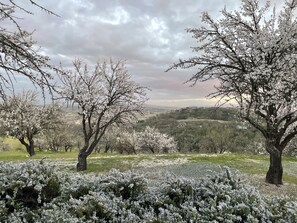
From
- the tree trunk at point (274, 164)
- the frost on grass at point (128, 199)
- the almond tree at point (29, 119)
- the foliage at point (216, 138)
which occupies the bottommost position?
the foliage at point (216, 138)

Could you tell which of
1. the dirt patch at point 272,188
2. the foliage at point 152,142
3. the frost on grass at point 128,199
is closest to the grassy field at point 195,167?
the dirt patch at point 272,188

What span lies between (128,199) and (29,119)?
35.2 metres

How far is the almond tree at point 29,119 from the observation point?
38513mm

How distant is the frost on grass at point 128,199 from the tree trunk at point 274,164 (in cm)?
1125

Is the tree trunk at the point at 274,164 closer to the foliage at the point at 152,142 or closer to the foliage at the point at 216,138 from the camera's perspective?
the foliage at the point at 216,138

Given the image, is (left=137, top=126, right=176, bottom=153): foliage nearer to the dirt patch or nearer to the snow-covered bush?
the dirt patch

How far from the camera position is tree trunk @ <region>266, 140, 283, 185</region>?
1694cm

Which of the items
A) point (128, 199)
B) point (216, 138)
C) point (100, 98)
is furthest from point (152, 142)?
point (128, 199)

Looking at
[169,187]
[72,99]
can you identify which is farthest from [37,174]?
[72,99]

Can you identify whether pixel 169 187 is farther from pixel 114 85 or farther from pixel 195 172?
pixel 114 85

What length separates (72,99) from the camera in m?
23.8

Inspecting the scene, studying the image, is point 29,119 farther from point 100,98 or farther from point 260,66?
point 260,66

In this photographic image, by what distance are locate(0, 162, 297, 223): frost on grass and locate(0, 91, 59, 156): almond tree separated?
3158 cm

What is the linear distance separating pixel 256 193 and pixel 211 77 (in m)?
12.7
